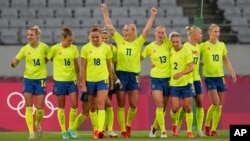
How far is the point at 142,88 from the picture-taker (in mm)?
26484

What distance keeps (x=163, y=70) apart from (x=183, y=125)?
5138 mm

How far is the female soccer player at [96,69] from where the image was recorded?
2070 centimetres

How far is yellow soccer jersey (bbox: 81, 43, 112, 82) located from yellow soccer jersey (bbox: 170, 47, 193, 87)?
1.53 meters

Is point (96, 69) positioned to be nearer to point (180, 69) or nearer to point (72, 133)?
point (72, 133)

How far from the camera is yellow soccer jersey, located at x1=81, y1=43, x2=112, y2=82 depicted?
20781mm

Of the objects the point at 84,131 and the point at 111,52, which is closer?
the point at 111,52

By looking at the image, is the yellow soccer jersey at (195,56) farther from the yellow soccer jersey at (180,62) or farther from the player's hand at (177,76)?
the player's hand at (177,76)

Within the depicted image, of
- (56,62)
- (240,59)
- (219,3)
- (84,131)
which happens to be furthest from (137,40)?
(219,3)

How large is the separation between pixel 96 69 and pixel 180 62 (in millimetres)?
1901

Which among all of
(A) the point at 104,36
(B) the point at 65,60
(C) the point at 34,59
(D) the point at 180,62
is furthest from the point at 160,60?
(C) the point at 34,59

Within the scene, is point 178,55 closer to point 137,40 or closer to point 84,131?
point 137,40

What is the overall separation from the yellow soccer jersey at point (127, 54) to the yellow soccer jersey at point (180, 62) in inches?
29.6

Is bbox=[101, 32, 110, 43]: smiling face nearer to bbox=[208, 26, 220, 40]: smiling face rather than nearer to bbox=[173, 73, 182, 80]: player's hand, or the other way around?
bbox=[173, 73, 182, 80]: player's hand

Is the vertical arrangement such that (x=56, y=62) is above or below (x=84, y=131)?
above
